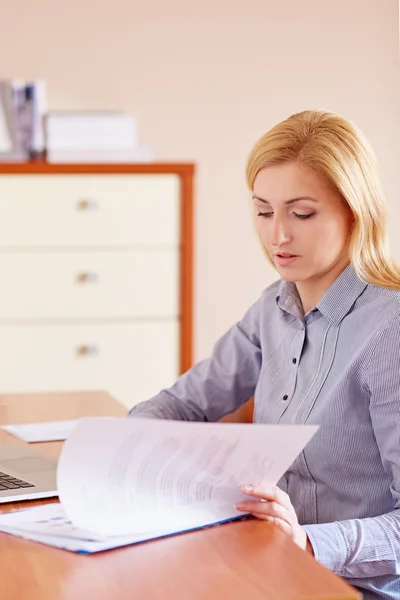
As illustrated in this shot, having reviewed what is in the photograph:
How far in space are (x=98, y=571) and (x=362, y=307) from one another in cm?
59

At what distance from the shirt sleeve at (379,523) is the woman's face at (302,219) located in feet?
0.51

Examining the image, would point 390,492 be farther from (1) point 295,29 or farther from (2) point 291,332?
(1) point 295,29

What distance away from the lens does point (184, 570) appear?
37.0 inches

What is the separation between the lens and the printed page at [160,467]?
97 cm

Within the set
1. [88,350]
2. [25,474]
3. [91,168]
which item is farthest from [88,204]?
[25,474]

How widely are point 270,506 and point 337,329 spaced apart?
1.23 feet

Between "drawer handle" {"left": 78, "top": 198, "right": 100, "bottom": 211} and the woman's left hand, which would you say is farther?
"drawer handle" {"left": 78, "top": 198, "right": 100, "bottom": 211}

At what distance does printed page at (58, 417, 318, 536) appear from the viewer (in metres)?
0.97

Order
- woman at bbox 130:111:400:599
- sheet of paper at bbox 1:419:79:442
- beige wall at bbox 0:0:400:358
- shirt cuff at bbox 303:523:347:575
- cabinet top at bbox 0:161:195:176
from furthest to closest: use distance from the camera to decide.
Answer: beige wall at bbox 0:0:400:358 < cabinet top at bbox 0:161:195:176 < sheet of paper at bbox 1:419:79:442 < woman at bbox 130:111:400:599 < shirt cuff at bbox 303:523:347:575

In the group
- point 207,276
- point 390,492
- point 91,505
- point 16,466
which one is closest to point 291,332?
point 390,492

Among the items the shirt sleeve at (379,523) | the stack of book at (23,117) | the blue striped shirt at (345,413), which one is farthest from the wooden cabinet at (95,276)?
the shirt sleeve at (379,523)

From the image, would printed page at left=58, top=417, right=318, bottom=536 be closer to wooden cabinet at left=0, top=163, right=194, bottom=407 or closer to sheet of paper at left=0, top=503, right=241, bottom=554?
sheet of paper at left=0, top=503, right=241, bottom=554

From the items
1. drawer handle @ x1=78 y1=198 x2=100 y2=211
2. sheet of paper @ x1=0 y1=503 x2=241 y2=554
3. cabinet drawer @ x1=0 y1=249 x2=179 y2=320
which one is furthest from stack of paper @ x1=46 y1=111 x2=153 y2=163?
sheet of paper @ x1=0 y1=503 x2=241 y2=554

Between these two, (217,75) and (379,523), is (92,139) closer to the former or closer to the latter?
(217,75)
